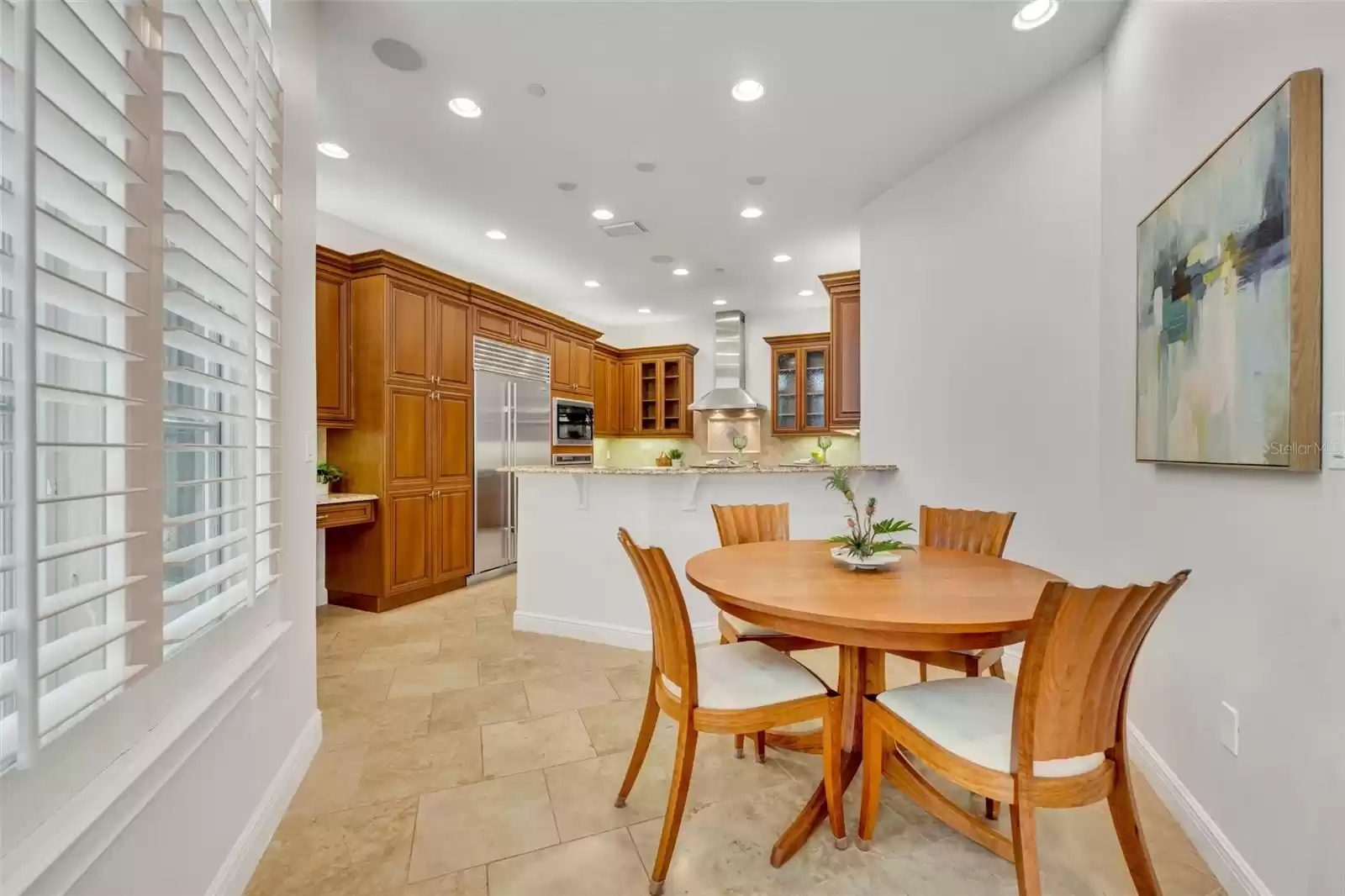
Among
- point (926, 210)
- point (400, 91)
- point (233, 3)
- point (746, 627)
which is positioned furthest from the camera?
point (926, 210)

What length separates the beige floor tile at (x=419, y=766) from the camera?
1.88 metres

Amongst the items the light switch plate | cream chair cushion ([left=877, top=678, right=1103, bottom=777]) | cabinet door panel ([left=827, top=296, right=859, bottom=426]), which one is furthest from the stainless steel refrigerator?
the light switch plate

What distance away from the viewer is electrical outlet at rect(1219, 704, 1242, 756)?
A: 1506 mm

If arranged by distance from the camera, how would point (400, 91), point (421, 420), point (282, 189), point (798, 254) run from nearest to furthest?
1. point (282, 189)
2. point (400, 91)
3. point (421, 420)
4. point (798, 254)

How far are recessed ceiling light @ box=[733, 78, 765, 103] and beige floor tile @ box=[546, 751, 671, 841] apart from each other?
298 centimetres

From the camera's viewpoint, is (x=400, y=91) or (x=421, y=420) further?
(x=421, y=420)

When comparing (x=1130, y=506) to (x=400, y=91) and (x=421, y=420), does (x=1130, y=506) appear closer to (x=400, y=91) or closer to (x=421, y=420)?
(x=400, y=91)

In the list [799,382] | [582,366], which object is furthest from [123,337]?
[799,382]

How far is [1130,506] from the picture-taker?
2.16 metres

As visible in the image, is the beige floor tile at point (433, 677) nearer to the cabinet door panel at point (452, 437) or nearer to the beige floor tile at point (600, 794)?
the beige floor tile at point (600, 794)

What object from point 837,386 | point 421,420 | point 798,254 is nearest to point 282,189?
point 421,420

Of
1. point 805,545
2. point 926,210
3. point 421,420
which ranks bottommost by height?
point 805,545

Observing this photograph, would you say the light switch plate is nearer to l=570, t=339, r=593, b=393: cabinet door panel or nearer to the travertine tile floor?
the travertine tile floor

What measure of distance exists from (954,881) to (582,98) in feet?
11.0
